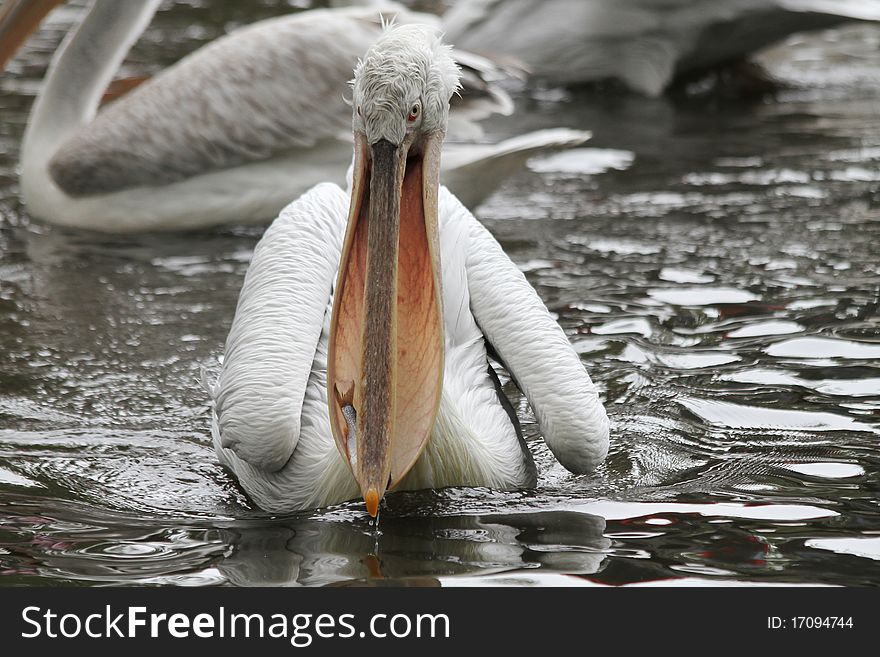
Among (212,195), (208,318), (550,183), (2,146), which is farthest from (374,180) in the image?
(2,146)

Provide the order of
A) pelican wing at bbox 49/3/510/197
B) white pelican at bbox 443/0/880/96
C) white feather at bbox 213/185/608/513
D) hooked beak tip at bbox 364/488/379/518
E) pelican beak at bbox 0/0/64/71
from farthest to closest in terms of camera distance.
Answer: white pelican at bbox 443/0/880/96 → pelican beak at bbox 0/0/64/71 → pelican wing at bbox 49/3/510/197 → white feather at bbox 213/185/608/513 → hooked beak tip at bbox 364/488/379/518

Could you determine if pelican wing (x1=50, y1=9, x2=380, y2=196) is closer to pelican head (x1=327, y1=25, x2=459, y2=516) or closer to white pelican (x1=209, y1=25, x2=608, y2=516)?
white pelican (x1=209, y1=25, x2=608, y2=516)

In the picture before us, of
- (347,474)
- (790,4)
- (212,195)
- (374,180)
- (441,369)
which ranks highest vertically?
(790,4)

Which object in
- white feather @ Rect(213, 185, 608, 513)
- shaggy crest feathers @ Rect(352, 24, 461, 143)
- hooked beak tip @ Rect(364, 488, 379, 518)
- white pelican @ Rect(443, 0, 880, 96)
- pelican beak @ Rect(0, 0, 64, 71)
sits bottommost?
hooked beak tip @ Rect(364, 488, 379, 518)

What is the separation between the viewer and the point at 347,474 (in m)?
Result: 3.04

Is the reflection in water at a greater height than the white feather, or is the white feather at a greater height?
the white feather

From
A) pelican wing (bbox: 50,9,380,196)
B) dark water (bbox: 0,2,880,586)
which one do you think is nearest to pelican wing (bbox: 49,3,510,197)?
pelican wing (bbox: 50,9,380,196)

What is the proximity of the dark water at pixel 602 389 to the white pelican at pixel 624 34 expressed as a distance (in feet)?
2.73

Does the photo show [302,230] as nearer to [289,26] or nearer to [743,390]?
[743,390]

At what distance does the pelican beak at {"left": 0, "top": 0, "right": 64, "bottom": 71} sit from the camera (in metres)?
5.44

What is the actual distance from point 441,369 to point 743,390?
131 cm

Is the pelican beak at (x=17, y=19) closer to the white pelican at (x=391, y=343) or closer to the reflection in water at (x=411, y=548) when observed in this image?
the white pelican at (x=391, y=343)

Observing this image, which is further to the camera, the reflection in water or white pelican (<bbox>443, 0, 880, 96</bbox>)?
white pelican (<bbox>443, 0, 880, 96</bbox>)
